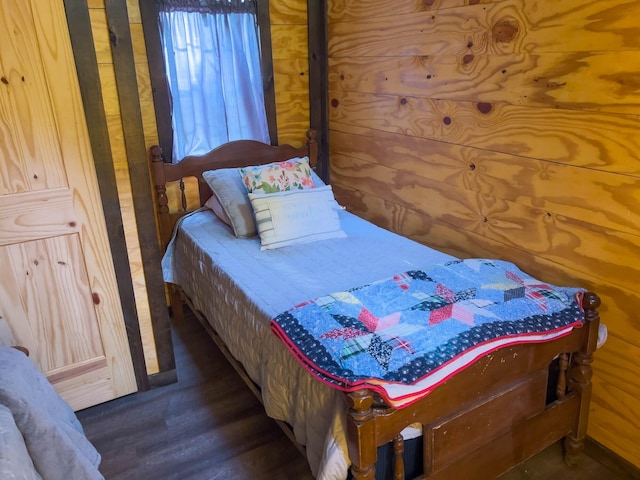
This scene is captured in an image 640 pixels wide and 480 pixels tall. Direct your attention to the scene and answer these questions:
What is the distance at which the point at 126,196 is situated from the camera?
217 cm

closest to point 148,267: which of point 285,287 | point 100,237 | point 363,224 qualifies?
point 100,237

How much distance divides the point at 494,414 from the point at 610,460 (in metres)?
0.70

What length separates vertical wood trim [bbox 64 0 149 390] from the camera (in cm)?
186

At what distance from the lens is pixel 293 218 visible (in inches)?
99.8

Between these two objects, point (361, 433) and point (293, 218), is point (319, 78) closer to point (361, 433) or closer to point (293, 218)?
point (293, 218)

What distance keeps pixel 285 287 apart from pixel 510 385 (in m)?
0.90

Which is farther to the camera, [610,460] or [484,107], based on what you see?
[484,107]

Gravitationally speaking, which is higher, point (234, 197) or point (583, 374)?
point (234, 197)

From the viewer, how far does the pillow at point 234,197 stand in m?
2.64

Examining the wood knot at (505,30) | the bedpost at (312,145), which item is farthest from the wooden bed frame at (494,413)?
the bedpost at (312,145)

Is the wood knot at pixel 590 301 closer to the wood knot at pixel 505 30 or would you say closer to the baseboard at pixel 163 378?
the wood knot at pixel 505 30

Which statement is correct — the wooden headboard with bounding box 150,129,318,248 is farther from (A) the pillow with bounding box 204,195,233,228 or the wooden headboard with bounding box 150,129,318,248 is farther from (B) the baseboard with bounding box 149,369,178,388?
(B) the baseboard with bounding box 149,369,178,388

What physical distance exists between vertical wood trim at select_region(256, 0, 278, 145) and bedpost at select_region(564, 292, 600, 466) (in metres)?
2.06

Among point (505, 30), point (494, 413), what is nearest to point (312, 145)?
point (505, 30)
